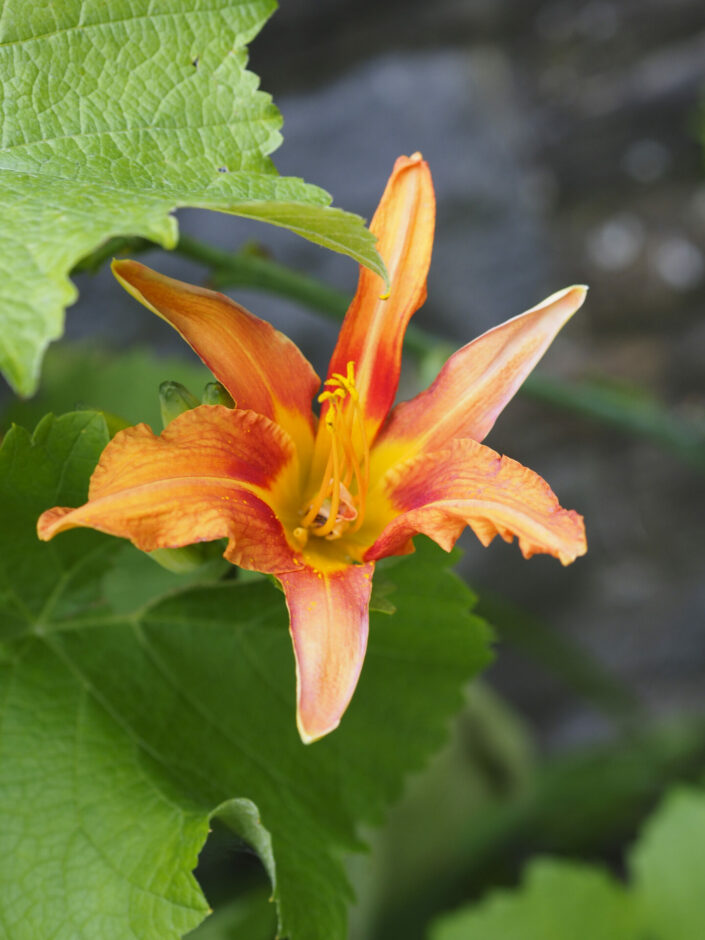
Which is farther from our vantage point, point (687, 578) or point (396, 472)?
point (687, 578)

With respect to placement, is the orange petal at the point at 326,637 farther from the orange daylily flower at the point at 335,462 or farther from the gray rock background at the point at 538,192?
the gray rock background at the point at 538,192

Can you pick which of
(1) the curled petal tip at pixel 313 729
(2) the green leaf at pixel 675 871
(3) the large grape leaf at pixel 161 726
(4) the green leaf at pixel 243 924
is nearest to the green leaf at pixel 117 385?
(3) the large grape leaf at pixel 161 726

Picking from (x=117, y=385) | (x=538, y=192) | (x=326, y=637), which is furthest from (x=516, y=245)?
(x=326, y=637)

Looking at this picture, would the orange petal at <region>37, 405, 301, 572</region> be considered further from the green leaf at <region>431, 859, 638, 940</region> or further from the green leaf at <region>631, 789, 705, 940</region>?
the green leaf at <region>631, 789, 705, 940</region>

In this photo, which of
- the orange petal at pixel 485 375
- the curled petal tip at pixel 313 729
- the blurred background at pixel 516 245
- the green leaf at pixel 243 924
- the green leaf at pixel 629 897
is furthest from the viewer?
the blurred background at pixel 516 245

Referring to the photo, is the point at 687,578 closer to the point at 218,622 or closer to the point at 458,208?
the point at 458,208

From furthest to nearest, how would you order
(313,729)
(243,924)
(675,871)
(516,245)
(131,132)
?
1. (516,245)
2. (675,871)
3. (243,924)
4. (131,132)
5. (313,729)

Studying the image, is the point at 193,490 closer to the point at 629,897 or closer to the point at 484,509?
the point at 484,509

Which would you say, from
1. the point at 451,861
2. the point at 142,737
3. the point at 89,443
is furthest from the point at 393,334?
the point at 451,861
